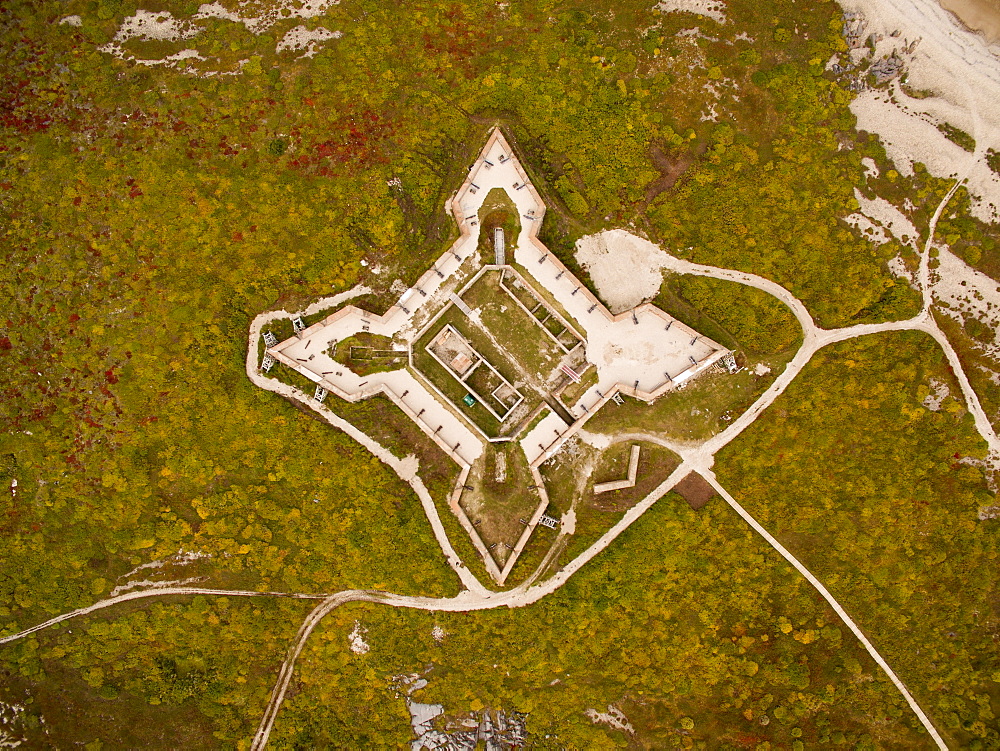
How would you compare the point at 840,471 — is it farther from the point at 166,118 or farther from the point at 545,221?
the point at 166,118

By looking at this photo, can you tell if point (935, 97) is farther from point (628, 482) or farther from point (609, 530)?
point (609, 530)

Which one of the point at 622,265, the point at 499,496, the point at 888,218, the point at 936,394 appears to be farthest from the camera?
the point at 499,496

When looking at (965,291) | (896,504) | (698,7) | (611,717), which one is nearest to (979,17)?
(965,291)

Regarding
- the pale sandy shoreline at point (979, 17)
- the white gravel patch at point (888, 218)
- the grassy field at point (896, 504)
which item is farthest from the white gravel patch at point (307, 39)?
the pale sandy shoreline at point (979, 17)

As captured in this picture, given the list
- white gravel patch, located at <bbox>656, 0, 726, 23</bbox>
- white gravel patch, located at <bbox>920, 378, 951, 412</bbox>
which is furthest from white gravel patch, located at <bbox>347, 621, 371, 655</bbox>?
white gravel patch, located at <bbox>656, 0, 726, 23</bbox>

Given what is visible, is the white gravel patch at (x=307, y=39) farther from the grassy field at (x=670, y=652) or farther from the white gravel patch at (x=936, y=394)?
the white gravel patch at (x=936, y=394)

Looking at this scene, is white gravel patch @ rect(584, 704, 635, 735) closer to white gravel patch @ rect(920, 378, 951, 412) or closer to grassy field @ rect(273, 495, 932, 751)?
grassy field @ rect(273, 495, 932, 751)
